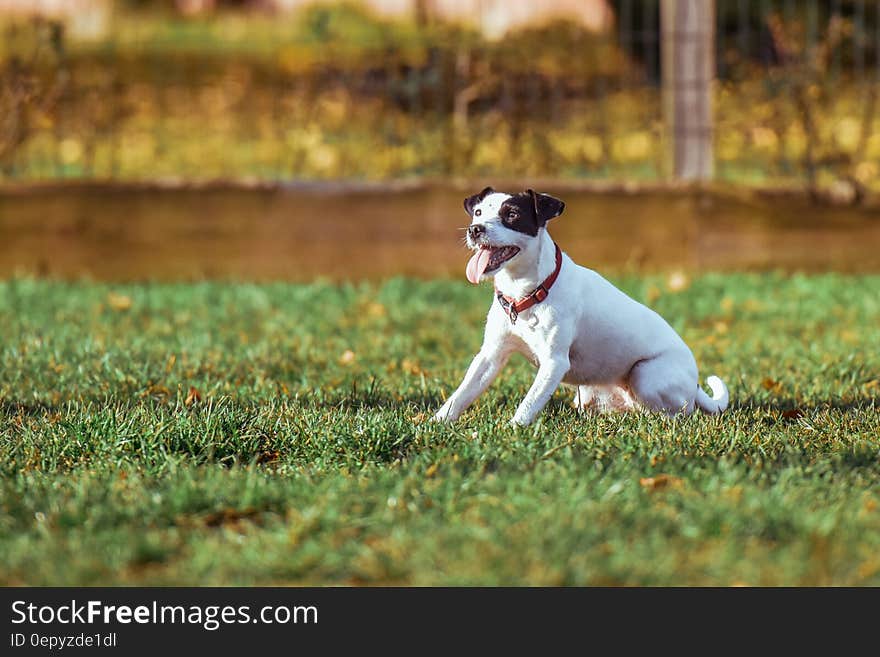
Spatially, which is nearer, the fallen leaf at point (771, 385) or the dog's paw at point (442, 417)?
the dog's paw at point (442, 417)

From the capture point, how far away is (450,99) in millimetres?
8820

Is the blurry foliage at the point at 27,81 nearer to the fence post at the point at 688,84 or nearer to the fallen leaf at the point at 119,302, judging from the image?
the fallen leaf at the point at 119,302

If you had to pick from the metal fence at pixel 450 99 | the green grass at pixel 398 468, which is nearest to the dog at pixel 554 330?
the green grass at pixel 398 468

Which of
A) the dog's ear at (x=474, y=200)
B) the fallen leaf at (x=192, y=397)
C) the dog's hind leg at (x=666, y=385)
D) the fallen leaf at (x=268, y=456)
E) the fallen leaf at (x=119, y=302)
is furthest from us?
the fallen leaf at (x=119, y=302)

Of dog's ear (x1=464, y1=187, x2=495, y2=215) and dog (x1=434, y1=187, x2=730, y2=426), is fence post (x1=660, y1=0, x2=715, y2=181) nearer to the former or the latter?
dog (x1=434, y1=187, x2=730, y2=426)

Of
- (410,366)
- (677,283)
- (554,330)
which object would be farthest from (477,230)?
(677,283)

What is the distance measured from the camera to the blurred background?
859 centimetres

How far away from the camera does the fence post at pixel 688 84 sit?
8617 mm

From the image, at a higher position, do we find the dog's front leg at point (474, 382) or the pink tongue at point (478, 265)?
the pink tongue at point (478, 265)

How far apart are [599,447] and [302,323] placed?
10.6 ft

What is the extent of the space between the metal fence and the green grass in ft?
7.31

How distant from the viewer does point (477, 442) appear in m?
4.15

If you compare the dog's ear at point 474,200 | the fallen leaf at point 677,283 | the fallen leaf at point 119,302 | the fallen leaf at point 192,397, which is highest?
the dog's ear at point 474,200

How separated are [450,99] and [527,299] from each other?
4.47 m
